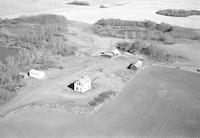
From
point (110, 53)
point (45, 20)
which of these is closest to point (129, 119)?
point (110, 53)

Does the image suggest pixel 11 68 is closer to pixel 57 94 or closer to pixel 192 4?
pixel 57 94

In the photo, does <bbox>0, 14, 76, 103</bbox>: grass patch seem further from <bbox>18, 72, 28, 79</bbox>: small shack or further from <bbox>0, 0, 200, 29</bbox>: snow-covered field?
<bbox>0, 0, 200, 29</bbox>: snow-covered field

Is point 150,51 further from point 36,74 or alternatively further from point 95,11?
point 95,11

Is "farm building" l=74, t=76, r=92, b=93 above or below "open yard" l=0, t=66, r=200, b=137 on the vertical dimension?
above

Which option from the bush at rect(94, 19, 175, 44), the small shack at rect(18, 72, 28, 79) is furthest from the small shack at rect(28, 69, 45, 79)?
the bush at rect(94, 19, 175, 44)

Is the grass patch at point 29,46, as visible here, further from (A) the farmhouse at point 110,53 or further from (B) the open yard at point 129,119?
(B) the open yard at point 129,119

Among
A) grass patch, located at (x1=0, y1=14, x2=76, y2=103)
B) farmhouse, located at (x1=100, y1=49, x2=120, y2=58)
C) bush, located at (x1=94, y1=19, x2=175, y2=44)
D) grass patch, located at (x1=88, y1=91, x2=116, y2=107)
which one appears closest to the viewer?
grass patch, located at (x1=88, y1=91, x2=116, y2=107)

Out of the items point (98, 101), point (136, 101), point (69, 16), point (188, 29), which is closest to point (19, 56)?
point (98, 101)

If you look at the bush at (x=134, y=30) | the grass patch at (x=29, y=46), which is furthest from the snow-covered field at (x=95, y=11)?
the grass patch at (x=29, y=46)
